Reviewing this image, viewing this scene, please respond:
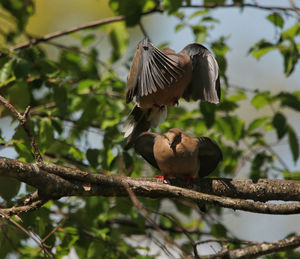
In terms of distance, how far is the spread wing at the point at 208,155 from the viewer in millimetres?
3887

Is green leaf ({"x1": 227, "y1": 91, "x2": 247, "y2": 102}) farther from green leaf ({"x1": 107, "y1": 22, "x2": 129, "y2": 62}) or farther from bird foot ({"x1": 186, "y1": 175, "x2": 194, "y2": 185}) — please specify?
bird foot ({"x1": 186, "y1": 175, "x2": 194, "y2": 185})

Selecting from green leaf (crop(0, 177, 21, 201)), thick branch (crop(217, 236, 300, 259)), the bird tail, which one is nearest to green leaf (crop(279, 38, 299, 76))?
the bird tail

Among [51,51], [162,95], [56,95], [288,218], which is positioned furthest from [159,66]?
[288,218]

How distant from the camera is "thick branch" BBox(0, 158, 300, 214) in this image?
267 cm

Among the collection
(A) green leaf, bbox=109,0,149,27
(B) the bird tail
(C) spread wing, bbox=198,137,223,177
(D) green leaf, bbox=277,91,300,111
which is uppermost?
(A) green leaf, bbox=109,0,149,27

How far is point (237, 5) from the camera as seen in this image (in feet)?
16.0

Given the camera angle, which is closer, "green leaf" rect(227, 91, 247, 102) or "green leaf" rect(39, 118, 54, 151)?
"green leaf" rect(39, 118, 54, 151)

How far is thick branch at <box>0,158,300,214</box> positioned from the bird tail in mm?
1445

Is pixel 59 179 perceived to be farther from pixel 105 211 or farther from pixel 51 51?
pixel 51 51

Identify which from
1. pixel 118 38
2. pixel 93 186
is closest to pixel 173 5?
pixel 118 38

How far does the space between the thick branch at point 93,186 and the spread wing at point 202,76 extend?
57.7 inches

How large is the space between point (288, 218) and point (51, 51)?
813cm

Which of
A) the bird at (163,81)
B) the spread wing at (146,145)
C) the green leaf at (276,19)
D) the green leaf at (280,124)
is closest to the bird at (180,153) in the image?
the spread wing at (146,145)

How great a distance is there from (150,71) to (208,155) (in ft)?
2.82
